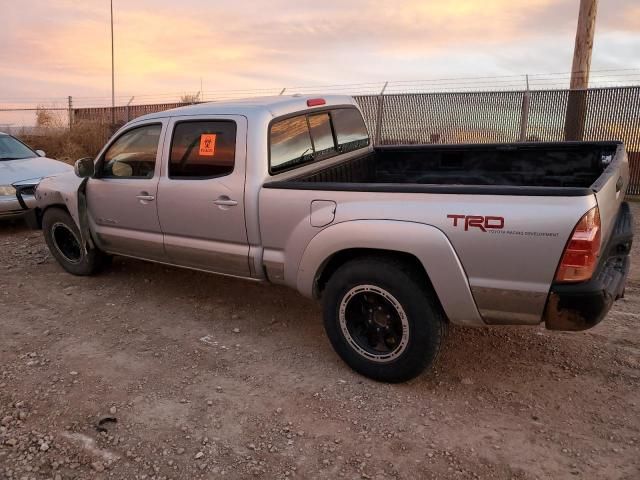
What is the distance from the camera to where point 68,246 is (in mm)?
A: 5742

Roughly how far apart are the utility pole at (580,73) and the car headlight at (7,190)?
10.2 m

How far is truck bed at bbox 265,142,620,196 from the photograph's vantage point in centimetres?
416

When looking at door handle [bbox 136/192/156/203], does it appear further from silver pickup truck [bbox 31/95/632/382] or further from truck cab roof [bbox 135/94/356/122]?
truck cab roof [bbox 135/94/356/122]

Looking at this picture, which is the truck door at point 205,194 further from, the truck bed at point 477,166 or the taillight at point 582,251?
the taillight at point 582,251

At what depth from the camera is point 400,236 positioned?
9.99 ft

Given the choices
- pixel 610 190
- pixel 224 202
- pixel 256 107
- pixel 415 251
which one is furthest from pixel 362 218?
pixel 610 190

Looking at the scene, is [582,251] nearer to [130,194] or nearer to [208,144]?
[208,144]

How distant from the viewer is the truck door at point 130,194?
177 inches

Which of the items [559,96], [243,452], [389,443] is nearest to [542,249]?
[389,443]

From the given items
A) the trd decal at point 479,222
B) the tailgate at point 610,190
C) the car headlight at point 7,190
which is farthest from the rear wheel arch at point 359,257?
the car headlight at point 7,190

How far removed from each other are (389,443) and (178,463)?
1.13 metres

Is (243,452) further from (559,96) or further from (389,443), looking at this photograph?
(559,96)

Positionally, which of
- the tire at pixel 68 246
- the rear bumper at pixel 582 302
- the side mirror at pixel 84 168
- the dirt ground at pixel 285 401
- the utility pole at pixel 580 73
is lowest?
the dirt ground at pixel 285 401

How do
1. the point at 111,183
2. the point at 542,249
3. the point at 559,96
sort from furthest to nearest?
the point at 559,96 < the point at 111,183 < the point at 542,249
